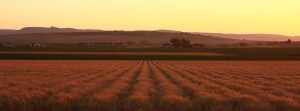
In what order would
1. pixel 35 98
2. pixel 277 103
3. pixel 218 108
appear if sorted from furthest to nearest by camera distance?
pixel 35 98, pixel 277 103, pixel 218 108

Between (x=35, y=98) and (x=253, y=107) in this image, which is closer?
(x=253, y=107)

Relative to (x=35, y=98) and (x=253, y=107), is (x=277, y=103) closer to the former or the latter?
(x=253, y=107)

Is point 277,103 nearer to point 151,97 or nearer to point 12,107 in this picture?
point 151,97

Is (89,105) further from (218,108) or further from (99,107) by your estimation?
(218,108)

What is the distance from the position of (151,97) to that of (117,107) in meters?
2.69

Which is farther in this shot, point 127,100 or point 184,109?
point 127,100

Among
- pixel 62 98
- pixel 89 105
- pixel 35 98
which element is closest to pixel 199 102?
pixel 89 105

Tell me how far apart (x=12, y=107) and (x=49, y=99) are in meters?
1.55

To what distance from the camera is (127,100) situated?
588 inches

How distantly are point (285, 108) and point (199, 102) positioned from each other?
2553 mm

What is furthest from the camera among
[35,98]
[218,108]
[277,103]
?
[35,98]

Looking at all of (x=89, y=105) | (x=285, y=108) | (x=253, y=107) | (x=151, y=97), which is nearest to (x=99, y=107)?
(x=89, y=105)

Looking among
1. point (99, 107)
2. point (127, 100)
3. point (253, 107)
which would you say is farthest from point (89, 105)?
point (253, 107)

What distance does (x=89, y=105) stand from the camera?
44.8 ft
